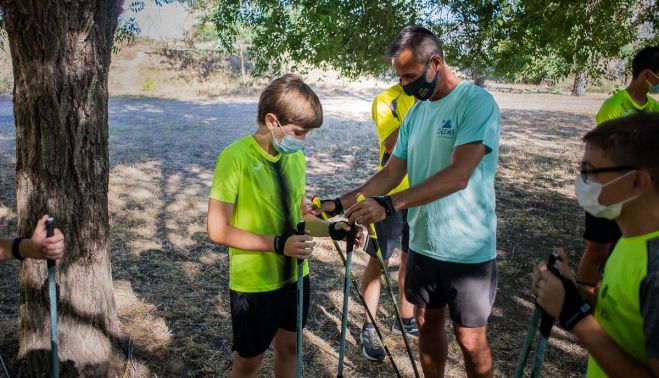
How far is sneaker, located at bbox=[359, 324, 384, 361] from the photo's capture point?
3920 mm

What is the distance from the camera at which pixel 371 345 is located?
397cm

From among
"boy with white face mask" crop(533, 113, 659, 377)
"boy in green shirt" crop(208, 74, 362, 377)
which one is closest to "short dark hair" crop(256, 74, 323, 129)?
"boy in green shirt" crop(208, 74, 362, 377)

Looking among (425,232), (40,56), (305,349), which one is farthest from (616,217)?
(40,56)

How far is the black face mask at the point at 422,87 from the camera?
2.92 meters

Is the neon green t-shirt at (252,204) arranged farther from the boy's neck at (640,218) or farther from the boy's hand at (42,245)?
the boy's neck at (640,218)

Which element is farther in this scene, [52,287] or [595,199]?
[52,287]

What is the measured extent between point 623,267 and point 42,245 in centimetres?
250

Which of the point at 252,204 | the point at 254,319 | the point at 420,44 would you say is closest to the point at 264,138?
the point at 252,204

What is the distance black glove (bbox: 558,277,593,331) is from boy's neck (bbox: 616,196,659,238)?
0.30 m

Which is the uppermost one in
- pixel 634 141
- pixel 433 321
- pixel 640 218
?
pixel 634 141

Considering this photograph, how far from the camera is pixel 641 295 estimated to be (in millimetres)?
1565

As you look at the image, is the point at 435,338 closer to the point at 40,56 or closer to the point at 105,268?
the point at 105,268

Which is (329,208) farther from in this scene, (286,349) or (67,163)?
(67,163)

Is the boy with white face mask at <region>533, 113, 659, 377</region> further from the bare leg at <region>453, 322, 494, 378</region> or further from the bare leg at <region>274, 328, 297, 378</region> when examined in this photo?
the bare leg at <region>274, 328, 297, 378</region>
